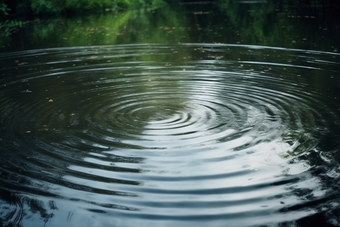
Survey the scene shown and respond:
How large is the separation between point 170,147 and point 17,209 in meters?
2.33

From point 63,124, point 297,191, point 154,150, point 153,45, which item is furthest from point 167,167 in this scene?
point 153,45

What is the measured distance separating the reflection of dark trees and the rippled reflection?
2cm

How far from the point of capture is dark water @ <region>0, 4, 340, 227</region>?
460 centimetres

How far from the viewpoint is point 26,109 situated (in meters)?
8.45

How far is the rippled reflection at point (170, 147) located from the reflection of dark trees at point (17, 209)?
0.06ft

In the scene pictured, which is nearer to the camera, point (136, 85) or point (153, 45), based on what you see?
point (136, 85)

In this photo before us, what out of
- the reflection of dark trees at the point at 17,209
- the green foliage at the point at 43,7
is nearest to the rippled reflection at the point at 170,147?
the reflection of dark trees at the point at 17,209

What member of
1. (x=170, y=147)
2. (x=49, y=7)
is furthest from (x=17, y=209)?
(x=49, y=7)

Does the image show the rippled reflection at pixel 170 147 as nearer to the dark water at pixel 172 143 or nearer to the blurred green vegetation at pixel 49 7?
the dark water at pixel 172 143

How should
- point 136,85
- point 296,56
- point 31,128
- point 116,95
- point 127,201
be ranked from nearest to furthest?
point 127,201 < point 31,128 < point 116,95 < point 136,85 < point 296,56

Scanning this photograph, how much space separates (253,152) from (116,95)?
164 inches

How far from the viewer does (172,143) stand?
20.8ft

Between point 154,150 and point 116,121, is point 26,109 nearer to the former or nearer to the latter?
point 116,121

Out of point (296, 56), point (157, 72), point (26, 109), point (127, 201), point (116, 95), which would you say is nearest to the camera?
point (127, 201)
